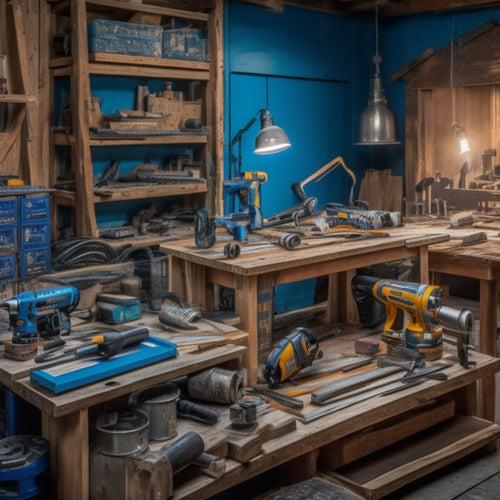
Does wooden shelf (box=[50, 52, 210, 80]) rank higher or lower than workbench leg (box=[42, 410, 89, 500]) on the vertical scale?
higher

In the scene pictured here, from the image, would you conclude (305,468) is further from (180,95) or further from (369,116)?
(369,116)

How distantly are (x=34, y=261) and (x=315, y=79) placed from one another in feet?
10.7

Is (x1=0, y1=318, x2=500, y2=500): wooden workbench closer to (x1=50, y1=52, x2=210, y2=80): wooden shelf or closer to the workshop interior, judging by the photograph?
the workshop interior

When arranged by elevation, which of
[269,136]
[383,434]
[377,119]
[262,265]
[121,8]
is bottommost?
[383,434]

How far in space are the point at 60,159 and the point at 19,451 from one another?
2.83 m

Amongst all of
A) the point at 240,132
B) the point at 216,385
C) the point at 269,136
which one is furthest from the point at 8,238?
the point at 240,132

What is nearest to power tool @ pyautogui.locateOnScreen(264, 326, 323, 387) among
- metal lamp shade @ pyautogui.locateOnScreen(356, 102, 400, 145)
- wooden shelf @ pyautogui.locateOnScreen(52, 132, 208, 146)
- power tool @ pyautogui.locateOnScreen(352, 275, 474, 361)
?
power tool @ pyautogui.locateOnScreen(352, 275, 474, 361)

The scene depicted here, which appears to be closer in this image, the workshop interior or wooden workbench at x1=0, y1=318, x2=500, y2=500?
wooden workbench at x1=0, y1=318, x2=500, y2=500

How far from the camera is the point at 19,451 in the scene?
2.28 metres

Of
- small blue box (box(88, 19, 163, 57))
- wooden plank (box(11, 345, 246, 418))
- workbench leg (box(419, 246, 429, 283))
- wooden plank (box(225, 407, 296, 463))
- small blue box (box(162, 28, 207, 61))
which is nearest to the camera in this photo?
wooden plank (box(11, 345, 246, 418))

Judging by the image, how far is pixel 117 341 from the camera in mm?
2480

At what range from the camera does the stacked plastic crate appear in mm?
3865

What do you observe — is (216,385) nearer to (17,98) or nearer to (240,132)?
(17,98)

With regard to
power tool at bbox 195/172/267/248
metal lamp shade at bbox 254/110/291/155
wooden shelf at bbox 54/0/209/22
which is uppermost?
wooden shelf at bbox 54/0/209/22
